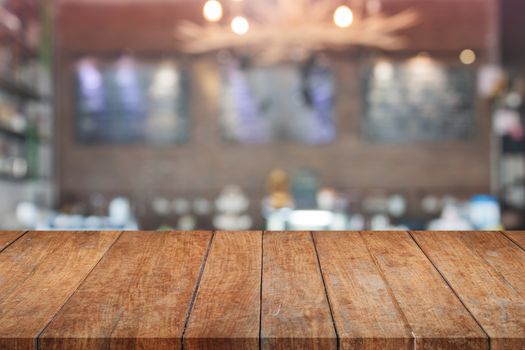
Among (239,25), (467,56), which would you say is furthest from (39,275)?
(467,56)

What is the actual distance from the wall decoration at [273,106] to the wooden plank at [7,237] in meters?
4.96

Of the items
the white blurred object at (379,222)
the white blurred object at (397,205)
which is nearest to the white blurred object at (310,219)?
the white blurred object at (379,222)

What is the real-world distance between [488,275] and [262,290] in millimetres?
420

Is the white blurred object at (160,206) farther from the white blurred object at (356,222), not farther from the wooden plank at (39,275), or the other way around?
the wooden plank at (39,275)

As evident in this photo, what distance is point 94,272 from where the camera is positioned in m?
1.42

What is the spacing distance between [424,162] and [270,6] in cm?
186

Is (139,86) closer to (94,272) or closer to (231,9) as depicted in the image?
(231,9)

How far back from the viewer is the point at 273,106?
261 inches

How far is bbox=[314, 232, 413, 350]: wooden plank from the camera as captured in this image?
3.70 ft

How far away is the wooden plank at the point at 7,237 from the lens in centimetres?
159

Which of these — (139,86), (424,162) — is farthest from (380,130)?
(139,86)

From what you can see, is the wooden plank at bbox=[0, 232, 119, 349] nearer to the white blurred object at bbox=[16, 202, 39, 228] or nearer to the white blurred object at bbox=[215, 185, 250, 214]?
the white blurred object at bbox=[16, 202, 39, 228]

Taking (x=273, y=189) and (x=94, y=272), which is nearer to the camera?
(x=94, y=272)

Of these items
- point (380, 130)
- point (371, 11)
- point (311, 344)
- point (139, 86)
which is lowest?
point (311, 344)
